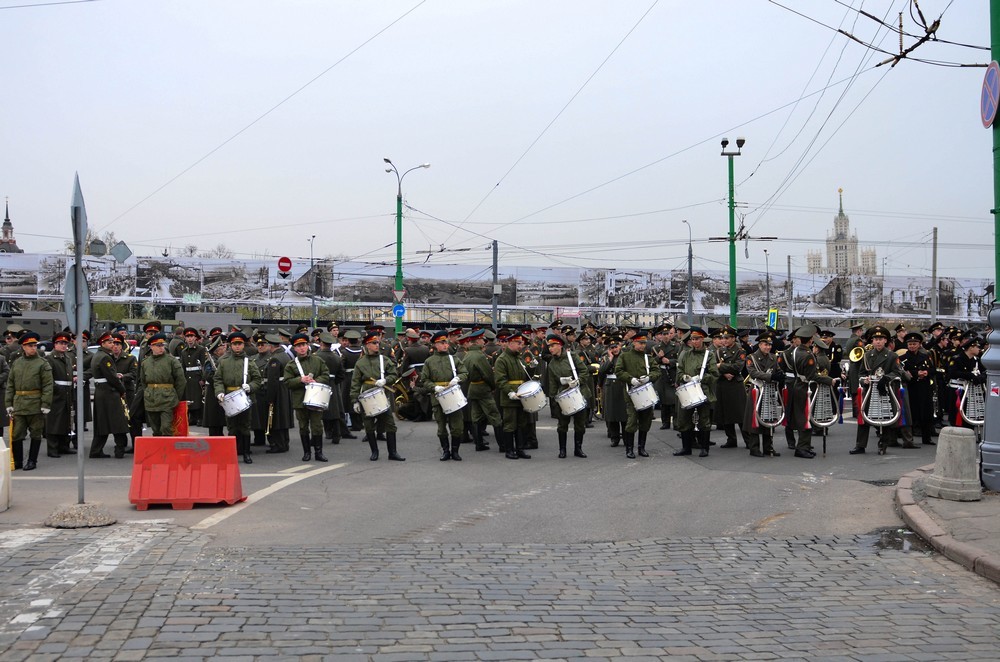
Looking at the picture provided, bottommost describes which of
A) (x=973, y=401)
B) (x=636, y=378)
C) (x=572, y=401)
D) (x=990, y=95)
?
(x=973, y=401)

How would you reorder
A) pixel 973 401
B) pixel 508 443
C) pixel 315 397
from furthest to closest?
pixel 973 401
pixel 508 443
pixel 315 397

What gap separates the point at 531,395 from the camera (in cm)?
1319

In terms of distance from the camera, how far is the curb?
7004 millimetres

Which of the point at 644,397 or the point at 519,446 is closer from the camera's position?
the point at 644,397

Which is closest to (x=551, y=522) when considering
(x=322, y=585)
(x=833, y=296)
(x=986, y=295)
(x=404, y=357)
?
(x=322, y=585)

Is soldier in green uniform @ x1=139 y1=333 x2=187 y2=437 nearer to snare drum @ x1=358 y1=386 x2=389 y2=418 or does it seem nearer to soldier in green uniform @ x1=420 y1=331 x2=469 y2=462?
snare drum @ x1=358 y1=386 x2=389 y2=418

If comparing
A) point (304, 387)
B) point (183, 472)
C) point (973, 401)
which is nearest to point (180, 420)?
point (304, 387)

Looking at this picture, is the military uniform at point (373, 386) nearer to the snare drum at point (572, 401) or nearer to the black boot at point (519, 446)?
the black boot at point (519, 446)

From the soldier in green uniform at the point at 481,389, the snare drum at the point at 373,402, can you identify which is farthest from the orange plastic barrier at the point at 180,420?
the soldier in green uniform at the point at 481,389

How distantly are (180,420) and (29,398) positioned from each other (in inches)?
86.1

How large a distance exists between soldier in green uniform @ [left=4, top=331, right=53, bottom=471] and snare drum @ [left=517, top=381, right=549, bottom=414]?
265 inches

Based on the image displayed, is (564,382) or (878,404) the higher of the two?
(564,382)

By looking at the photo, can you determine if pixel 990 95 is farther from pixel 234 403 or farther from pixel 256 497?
pixel 234 403

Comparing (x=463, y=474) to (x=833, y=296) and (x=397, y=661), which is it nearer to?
(x=397, y=661)
